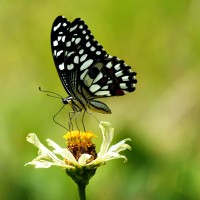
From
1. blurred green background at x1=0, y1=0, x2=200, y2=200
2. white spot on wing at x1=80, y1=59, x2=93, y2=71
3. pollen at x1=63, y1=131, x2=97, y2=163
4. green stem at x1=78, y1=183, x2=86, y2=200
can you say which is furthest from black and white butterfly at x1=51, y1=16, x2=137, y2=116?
green stem at x1=78, y1=183, x2=86, y2=200

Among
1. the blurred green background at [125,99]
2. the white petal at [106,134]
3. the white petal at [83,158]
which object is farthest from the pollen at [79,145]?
the blurred green background at [125,99]

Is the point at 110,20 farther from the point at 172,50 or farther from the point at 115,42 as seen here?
the point at 172,50

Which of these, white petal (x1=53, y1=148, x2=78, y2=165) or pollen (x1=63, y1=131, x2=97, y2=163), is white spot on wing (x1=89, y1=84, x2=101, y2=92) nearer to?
pollen (x1=63, y1=131, x2=97, y2=163)

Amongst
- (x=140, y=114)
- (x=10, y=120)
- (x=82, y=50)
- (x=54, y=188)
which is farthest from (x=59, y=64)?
(x=140, y=114)

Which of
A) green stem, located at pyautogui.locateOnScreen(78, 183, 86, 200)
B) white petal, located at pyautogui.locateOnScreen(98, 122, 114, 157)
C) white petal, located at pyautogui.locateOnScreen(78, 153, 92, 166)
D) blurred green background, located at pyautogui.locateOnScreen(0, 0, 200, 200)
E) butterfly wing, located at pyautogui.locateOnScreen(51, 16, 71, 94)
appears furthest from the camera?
blurred green background, located at pyautogui.locateOnScreen(0, 0, 200, 200)

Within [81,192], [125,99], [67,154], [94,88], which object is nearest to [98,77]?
[94,88]

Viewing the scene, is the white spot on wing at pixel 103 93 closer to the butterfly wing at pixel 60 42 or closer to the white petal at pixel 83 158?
the butterfly wing at pixel 60 42
